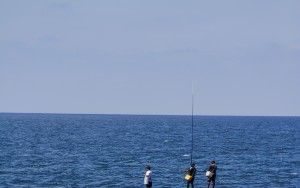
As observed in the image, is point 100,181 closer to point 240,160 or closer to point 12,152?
point 240,160

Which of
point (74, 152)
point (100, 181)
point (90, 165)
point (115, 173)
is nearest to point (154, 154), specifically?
point (74, 152)

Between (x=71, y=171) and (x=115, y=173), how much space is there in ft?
14.8

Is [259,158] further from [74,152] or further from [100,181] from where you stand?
[100,181]

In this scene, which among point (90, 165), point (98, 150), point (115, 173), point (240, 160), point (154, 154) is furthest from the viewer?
point (98, 150)

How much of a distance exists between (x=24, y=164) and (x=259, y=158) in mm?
30281

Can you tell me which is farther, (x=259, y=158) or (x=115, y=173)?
(x=259, y=158)

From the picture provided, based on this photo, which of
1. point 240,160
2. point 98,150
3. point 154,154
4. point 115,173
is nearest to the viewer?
point 115,173

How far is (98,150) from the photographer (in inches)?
3435

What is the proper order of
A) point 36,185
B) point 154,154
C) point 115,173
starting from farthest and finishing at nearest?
point 154,154, point 115,173, point 36,185

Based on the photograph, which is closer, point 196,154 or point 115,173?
point 115,173

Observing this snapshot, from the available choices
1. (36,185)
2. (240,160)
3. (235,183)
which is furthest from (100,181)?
(240,160)

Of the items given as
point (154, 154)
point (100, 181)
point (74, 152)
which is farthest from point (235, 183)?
point (74, 152)

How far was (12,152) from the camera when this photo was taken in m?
81.8

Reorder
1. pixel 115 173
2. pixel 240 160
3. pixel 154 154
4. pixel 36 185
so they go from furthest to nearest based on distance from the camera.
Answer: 1. pixel 154 154
2. pixel 240 160
3. pixel 115 173
4. pixel 36 185
